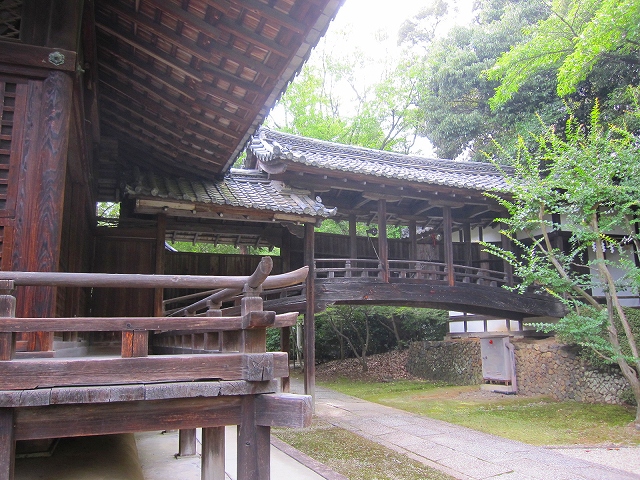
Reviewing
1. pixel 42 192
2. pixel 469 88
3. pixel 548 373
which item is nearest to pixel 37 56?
pixel 42 192

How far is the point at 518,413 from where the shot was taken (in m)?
11.7

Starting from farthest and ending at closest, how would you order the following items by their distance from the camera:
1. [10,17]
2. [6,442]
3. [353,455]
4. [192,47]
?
1. [353,455]
2. [192,47]
3. [10,17]
4. [6,442]

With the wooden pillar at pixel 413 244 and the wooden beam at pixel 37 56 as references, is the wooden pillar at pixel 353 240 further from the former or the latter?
the wooden beam at pixel 37 56

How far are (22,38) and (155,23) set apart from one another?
1477mm

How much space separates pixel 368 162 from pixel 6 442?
12611mm

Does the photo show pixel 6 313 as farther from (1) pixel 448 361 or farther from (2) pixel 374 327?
(2) pixel 374 327

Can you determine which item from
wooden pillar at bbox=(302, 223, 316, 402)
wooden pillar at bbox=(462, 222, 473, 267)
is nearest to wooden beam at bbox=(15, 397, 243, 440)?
wooden pillar at bbox=(302, 223, 316, 402)

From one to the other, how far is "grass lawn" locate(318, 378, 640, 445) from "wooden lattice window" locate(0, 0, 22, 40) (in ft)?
31.9

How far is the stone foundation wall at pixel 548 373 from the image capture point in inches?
486

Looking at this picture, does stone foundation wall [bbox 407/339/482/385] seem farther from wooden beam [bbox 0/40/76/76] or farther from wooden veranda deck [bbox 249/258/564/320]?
wooden beam [bbox 0/40/76/76]

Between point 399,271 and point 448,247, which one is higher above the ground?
point 448,247

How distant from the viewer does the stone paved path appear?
730 cm

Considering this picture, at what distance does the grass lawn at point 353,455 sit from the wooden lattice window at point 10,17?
650 centimetres

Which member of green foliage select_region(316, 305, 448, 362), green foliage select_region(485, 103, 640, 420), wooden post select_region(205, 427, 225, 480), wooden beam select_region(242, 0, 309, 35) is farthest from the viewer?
green foliage select_region(316, 305, 448, 362)
